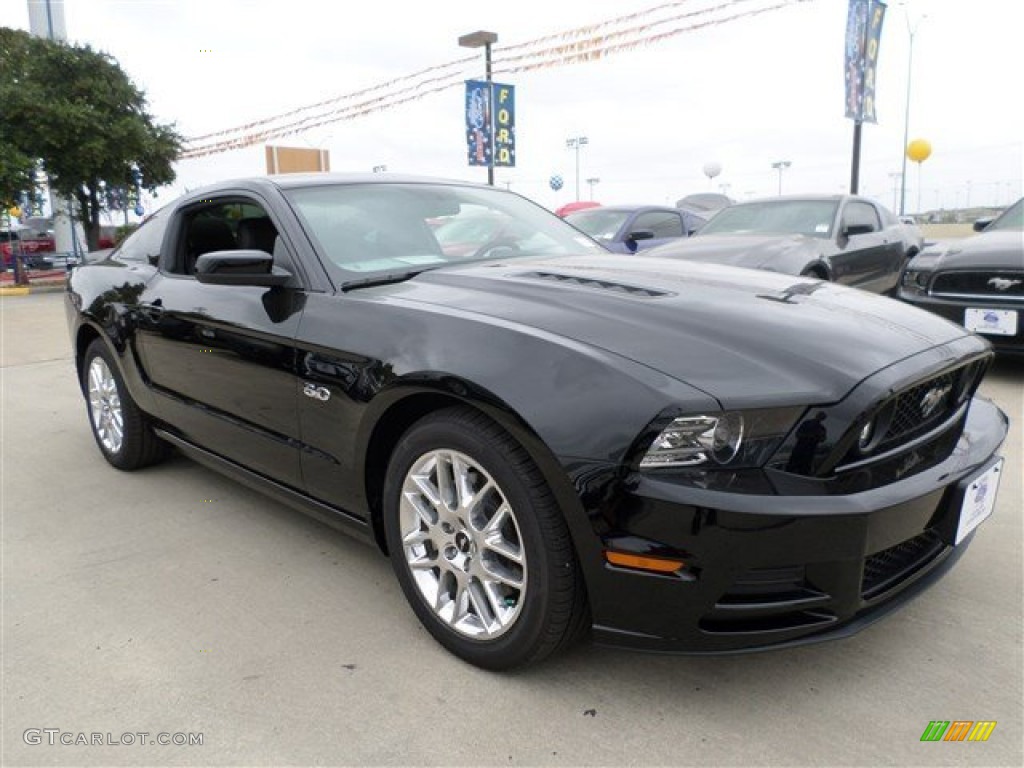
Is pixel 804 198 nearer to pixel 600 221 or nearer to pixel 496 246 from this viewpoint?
pixel 600 221

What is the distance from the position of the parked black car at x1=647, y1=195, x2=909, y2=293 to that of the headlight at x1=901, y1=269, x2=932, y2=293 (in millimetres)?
768

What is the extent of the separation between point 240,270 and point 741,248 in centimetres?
469

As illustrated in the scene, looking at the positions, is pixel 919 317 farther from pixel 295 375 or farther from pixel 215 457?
pixel 215 457

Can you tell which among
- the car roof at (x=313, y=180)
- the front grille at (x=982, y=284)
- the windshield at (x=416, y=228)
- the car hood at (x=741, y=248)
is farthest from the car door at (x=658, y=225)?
the car roof at (x=313, y=180)

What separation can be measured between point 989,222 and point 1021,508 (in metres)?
4.72

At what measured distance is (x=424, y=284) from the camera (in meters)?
2.63

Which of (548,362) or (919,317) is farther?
(919,317)

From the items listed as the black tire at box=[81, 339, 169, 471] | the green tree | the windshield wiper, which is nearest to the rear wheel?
the windshield wiper

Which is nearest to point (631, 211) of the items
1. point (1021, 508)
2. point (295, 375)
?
point (1021, 508)

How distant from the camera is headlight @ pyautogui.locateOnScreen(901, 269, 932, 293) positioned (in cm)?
571

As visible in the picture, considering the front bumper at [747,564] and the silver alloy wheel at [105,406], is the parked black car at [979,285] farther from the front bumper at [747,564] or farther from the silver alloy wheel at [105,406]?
the silver alloy wheel at [105,406]

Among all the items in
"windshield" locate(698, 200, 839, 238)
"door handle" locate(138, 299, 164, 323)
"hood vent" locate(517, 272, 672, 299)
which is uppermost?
"windshield" locate(698, 200, 839, 238)

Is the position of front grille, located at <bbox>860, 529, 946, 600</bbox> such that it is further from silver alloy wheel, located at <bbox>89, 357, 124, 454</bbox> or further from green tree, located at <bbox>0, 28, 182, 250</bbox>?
green tree, located at <bbox>0, 28, 182, 250</bbox>

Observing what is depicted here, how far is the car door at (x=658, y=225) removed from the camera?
938cm
